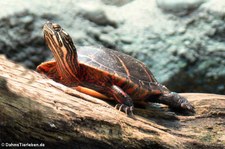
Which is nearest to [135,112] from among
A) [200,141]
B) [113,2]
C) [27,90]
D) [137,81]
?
[137,81]

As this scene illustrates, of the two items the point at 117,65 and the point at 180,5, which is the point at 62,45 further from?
the point at 180,5

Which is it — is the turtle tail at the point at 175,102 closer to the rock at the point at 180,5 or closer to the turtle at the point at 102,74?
the turtle at the point at 102,74

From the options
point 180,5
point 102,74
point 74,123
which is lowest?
point 74,123

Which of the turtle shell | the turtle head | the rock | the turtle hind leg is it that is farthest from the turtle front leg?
the rock

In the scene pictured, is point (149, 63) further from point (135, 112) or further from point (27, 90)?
point (27, 90)

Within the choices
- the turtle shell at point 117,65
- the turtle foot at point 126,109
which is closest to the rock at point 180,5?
the turtle shell at point 117,65

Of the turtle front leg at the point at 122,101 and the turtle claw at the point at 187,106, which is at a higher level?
the turtle front leg at the point at 122,101

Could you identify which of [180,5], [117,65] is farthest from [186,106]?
[180,5]

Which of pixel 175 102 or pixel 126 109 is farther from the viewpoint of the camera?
pixel 175 102
